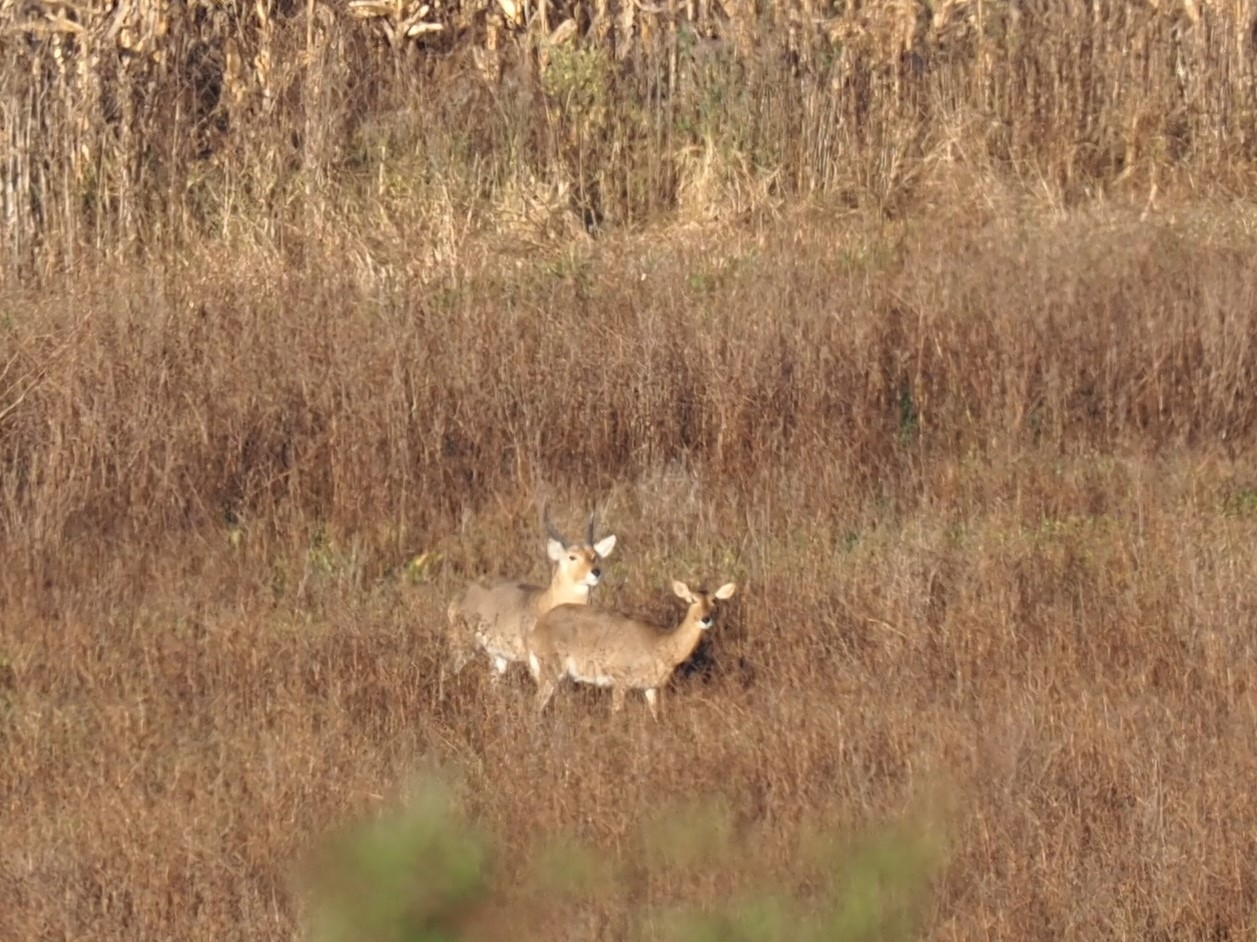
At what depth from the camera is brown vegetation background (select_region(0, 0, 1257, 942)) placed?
573 cm

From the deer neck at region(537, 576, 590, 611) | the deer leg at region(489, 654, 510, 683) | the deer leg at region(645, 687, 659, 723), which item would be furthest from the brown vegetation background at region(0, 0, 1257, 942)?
the deer neck at region(537, 576, 590, 611)

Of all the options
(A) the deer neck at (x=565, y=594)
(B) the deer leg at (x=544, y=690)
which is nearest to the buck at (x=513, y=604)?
(A) the deer neck at (x=565, y=594)

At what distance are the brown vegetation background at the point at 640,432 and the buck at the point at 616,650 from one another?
5.4 inches

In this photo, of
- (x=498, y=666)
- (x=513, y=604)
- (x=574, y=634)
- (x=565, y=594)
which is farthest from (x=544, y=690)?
(x=565, y=594)

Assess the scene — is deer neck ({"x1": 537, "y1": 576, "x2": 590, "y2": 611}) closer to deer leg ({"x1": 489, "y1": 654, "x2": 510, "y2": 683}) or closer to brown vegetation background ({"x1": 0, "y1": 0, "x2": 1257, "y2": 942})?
deer leg ({"x1": 489, "y1": 654, "x2": 510, "y2": 683})

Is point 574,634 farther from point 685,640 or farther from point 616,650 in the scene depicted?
point 685,640

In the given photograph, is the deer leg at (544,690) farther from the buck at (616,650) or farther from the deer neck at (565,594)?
the deer neck at (565,594)

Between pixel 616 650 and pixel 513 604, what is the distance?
20.2 inches

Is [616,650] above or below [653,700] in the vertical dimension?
above

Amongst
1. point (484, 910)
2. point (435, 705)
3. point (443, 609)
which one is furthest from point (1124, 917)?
point (443, 609)

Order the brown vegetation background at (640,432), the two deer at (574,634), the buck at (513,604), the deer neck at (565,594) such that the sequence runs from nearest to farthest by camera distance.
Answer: the brown vegetation background at (640,432)
the two deer at (574,634)
the buck at (513,604)
the deer neck at (565,594)

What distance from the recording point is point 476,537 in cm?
854

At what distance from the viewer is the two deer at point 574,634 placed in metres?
6.75

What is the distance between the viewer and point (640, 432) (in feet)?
30.2
